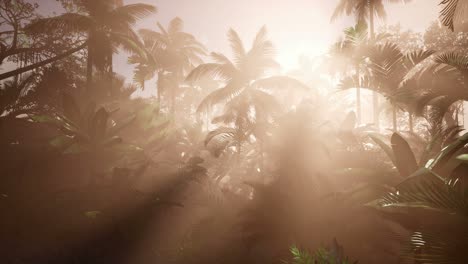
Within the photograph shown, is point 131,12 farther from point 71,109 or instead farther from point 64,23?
point 71,109

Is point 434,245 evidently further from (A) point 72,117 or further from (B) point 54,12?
(B) point 54,12

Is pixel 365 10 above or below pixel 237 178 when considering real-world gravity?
above

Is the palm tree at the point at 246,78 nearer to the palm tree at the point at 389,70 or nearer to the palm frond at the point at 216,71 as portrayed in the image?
the palm frond at the point at 216,71

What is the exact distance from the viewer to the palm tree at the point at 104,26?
13172 mm

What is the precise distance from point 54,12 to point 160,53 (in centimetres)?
908

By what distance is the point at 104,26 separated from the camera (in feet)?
44.9

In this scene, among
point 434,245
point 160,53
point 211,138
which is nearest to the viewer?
point 434,245

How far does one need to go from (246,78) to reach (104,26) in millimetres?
8639

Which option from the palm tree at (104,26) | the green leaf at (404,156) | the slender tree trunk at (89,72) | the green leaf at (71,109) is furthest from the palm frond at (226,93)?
the green leaf at (404,156)

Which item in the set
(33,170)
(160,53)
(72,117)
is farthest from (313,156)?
(160,53)

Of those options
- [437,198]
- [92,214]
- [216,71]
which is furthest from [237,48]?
[437,198]

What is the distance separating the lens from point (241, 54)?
559 inches

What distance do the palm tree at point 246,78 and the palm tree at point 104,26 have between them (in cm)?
444

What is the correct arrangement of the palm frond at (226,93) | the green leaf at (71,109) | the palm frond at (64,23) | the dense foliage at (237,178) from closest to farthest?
the dense foliage at (237,178) < the green leaf at (71,109) < the palm frond at (64,23) < the palm frond at (226,93)
